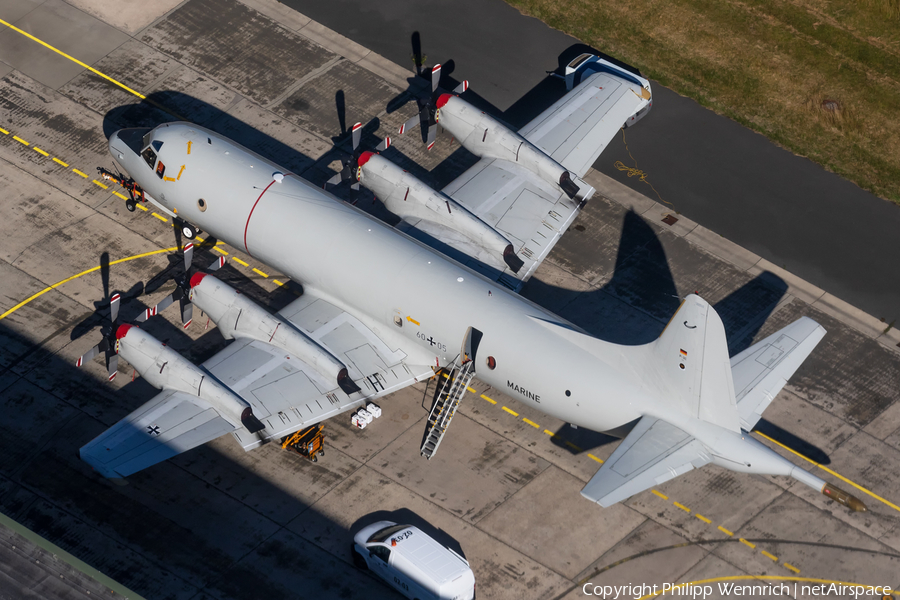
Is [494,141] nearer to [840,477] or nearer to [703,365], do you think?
[703,365]

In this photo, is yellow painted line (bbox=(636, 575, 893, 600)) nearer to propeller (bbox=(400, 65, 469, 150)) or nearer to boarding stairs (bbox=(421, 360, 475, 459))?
boarding stairs (bbox=(421, 360, 475, 459))

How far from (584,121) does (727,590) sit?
19655 millimetres

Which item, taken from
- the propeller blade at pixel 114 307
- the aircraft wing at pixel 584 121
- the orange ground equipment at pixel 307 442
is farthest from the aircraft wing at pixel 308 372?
the aircraft wing at pixel 584 121

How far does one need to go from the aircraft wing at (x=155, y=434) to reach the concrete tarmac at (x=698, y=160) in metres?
20.9

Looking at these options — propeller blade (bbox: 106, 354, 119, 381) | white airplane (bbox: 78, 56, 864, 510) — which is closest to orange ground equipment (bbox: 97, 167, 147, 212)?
white airplane (bbox: 78, 56, 864, 510)

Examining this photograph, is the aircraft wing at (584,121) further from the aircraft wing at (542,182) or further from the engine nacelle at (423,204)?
the engine nacelle at (423,204)

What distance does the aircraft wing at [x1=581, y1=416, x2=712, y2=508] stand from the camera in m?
30.0

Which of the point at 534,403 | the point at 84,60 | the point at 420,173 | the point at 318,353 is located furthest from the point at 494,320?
the point at 84,60

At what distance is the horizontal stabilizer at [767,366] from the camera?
3244cm

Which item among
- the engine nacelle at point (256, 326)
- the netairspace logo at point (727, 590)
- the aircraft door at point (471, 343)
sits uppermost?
the aircraft door at point (471, 343)

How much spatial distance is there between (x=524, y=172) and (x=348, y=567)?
17258 millimetres

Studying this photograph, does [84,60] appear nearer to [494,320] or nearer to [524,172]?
[524,172]

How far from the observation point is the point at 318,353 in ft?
115

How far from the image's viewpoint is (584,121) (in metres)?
42.6
